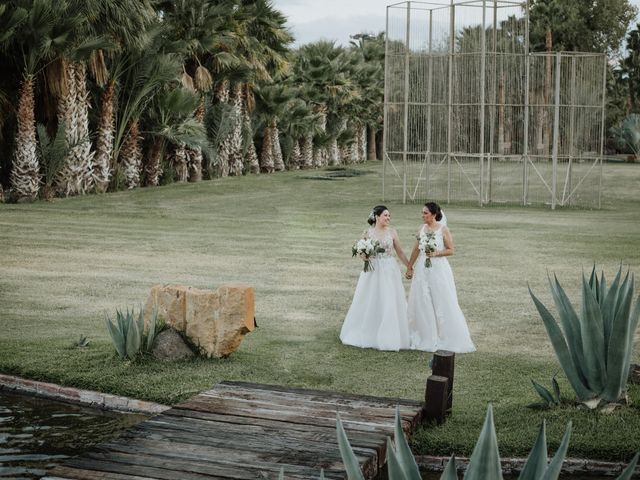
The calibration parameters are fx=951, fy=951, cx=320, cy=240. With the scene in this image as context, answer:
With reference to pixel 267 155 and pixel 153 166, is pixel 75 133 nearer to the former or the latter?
pixel 153 166

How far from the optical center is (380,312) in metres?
10.7

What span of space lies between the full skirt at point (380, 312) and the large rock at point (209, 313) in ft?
5.22

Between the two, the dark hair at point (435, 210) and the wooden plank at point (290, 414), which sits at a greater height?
the dark hair at point (435, 210)

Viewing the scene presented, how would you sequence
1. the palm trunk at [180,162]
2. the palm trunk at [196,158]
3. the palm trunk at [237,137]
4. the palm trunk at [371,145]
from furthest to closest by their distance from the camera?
the palm trunk at [371,145] → the palm trunk at [237,137] → the palm trunk at [196,158] → the palm trunk at [180,162]

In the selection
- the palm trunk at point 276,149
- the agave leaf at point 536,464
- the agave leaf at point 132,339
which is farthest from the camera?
the palm trunk at point 276,149

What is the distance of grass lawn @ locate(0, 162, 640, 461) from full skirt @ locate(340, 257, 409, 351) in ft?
0.84

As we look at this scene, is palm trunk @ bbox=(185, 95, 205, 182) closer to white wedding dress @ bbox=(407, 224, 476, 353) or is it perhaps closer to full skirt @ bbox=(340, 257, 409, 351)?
full skirt @ bbox=(340, 257, 409, 351)

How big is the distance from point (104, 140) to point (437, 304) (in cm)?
2289

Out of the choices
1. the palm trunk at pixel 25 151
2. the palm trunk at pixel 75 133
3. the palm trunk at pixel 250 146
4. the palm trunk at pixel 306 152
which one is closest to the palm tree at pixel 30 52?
the palm trunk at pixel 25 151

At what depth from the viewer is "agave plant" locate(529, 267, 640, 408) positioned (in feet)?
24.0

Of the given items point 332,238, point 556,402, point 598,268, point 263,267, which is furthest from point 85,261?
point 556,402

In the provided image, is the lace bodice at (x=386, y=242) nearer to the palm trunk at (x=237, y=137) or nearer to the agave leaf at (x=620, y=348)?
the agave leaf at (x=620, y=348)

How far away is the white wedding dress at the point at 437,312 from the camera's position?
1055cm

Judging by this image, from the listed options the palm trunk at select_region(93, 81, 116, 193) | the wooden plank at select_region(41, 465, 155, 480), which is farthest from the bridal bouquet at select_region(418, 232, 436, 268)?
the palm trunk at select_region(93, 81, 116, 193)
